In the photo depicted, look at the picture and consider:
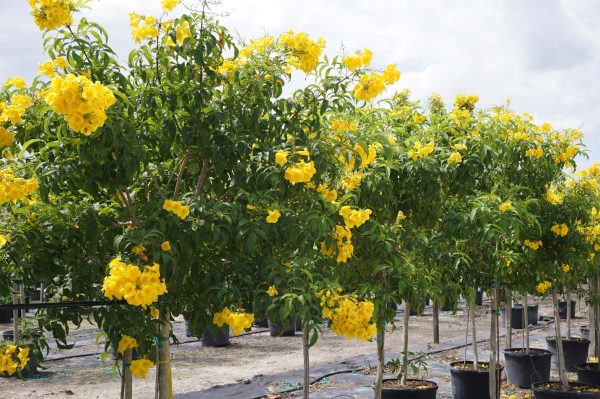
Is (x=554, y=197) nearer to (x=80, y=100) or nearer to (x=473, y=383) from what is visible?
(x=473, y=383)

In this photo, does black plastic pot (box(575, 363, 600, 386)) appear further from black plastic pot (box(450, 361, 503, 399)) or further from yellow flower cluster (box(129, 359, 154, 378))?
yellow flower cluster (box(129, 359, 154, 378))

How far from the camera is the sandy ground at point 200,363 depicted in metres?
6.80

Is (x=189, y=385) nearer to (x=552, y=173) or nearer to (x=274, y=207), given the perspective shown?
(x=552, y=173)

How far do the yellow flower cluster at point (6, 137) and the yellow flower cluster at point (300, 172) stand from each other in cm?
102

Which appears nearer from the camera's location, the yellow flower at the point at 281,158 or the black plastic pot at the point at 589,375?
the yellow flower at the point at 281,158

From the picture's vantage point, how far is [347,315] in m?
2.63

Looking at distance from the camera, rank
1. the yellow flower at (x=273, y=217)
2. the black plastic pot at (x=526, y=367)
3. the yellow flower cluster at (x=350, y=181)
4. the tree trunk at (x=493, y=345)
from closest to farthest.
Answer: the yellow flower at (x=273, y=217), the yellow flower cluster at (x=350, y=181), the tree trunk at (x=493, y=345), the black plastic pot at (x=526, y=367)

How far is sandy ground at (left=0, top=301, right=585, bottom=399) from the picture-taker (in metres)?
6.80

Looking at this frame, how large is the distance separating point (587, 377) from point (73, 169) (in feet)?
19.6

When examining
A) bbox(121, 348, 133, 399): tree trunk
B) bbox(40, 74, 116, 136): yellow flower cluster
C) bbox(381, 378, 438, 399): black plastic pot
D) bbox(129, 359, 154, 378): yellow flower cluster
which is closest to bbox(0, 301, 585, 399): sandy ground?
bbox(381, 378, 438, 399): black plastic pot

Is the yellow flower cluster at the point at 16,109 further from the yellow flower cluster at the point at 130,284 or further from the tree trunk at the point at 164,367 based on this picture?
the tree trunk at the point at 164,367

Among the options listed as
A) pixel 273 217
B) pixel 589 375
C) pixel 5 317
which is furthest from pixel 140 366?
pixel 5 317

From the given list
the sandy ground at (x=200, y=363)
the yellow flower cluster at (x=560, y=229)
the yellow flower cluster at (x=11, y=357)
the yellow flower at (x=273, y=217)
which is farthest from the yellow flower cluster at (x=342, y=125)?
the sandy ground at (x=200, y=363)

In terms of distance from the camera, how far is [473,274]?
186 inches
